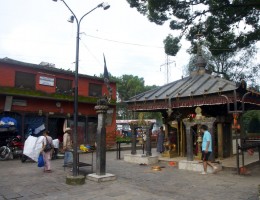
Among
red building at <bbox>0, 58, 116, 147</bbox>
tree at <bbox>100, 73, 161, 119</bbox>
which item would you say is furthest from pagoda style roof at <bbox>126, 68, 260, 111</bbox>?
tree at <bbox>100, 73, 161, 119</bbox>

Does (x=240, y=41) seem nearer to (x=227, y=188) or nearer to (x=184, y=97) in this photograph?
(x=184, y=97)

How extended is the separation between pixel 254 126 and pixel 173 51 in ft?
66.2

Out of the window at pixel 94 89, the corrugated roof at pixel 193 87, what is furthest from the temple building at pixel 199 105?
the window at pixel 94 89

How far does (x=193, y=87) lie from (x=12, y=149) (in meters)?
11.2

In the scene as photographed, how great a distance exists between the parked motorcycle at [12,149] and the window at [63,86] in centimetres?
595

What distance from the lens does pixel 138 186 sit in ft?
30.8

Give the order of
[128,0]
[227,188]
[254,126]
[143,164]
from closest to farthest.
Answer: [227,188] → [128,0] → [143,164] → [254,126]

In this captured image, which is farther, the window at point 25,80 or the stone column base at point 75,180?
the window at point 25,80

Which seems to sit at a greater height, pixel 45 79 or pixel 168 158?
pixel 45 79

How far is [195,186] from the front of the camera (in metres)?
9.31

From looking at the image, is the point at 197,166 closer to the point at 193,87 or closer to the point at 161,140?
the point at 193,87

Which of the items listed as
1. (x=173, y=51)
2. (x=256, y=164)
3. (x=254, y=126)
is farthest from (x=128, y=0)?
(x=254, y=126)

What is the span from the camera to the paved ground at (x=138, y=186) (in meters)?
8.10

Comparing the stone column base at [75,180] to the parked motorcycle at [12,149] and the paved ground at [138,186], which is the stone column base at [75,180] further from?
the parked motorcycle at [12,149]
